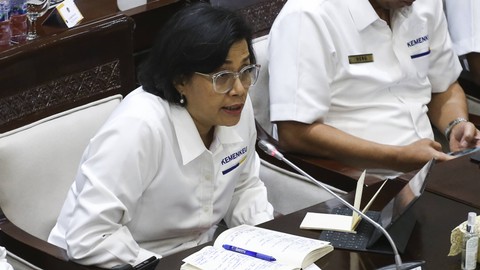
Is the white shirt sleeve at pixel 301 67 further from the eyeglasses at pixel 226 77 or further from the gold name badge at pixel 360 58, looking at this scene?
the eyeglasses at pixel 226 77

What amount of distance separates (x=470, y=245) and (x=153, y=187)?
0.82m

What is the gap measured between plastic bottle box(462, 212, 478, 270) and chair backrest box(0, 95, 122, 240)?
1.11 metres

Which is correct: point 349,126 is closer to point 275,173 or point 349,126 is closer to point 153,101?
point 275,173

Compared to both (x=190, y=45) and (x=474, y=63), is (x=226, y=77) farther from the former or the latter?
(x=474, y=63)

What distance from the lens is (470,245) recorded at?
7.43ft

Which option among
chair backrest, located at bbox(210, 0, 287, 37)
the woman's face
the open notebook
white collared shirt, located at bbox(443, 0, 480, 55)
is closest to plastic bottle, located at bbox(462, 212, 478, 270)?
the open notebook

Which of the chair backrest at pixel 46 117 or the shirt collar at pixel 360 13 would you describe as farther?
the shirt collar at pixel 360 13

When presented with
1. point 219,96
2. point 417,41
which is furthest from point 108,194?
point 417,41

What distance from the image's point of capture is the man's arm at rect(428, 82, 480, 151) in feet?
11.1

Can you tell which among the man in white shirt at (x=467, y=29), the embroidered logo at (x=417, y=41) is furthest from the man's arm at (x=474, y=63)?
the embroidered logo at (x=417, y=41)

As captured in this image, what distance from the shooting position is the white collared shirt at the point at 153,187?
8.08ft

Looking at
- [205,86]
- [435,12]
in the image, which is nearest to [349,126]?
[435,12]

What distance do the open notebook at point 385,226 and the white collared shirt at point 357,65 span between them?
72 centimetres

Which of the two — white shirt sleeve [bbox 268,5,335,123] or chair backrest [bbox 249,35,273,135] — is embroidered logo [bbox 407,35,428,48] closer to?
white shirt sleeve [bbox 268,5,335,123]
